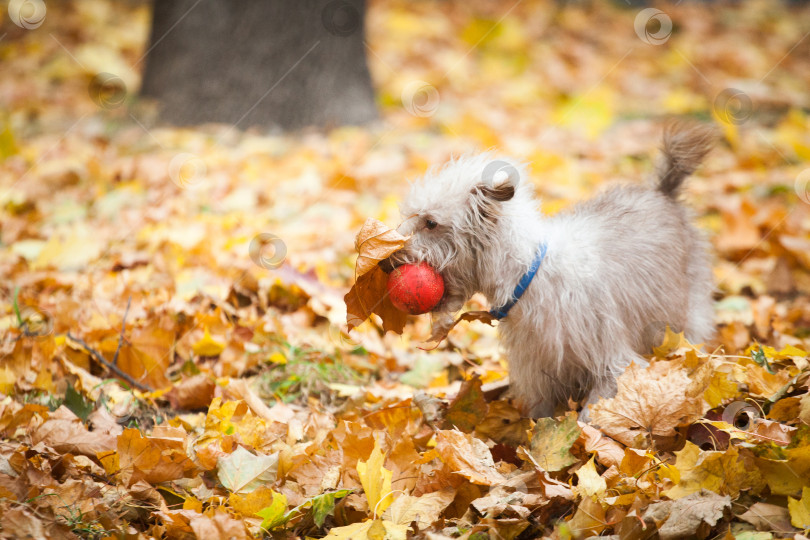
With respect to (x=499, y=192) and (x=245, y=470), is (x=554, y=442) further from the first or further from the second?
(x=245, y=470)

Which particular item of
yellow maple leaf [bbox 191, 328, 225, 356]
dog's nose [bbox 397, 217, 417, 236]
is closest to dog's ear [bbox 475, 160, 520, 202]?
dog's nose [bbox 397, 217, 417, 236]

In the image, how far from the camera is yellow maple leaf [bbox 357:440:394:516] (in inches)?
85.4

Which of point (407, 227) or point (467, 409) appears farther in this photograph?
point (467, 409)

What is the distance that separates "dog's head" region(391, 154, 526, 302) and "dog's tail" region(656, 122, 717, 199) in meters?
1.10

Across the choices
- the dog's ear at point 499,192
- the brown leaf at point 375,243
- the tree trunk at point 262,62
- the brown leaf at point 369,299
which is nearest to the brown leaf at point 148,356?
the brown leaf at point 369,299

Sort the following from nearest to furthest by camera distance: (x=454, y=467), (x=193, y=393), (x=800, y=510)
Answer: (x=800, y=510) → (x=454, y=467) → (x=193, y=393)

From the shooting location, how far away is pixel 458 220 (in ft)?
8.42

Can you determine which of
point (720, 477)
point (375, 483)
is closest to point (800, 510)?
point (720, 477)

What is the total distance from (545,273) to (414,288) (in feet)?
1.77

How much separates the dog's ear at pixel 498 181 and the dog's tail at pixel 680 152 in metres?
1.10

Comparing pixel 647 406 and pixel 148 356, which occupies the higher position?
pixel 647 406

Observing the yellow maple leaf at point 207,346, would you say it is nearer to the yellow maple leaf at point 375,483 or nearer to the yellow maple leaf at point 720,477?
the yellow maple leaf at point 375,483

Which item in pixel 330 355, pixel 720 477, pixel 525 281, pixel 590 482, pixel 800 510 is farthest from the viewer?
pixel 330 355

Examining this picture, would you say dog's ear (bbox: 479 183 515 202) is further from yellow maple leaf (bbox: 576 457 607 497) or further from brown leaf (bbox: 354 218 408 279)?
yellow maple leaf (bbox: 576 457 607 497)
